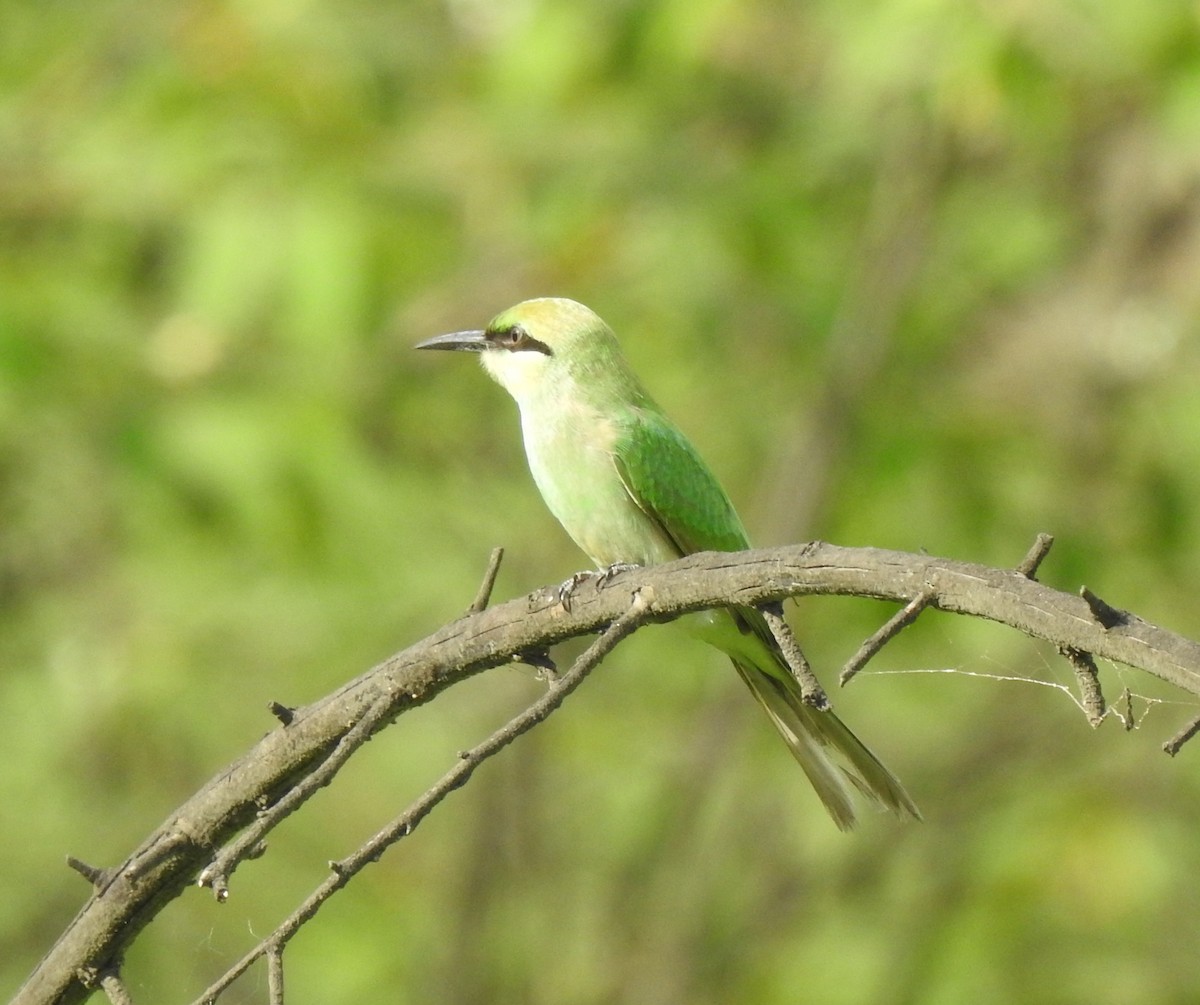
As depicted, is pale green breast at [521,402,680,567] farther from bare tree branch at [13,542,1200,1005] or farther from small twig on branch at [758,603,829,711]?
small twig on branch at [758,603,829,711]

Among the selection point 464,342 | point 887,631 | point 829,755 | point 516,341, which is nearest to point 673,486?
point 516,341

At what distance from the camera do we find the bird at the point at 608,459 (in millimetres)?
3443

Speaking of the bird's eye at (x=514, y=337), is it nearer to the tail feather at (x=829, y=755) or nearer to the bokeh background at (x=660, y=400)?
the bokeh background at (x=660, y=400)

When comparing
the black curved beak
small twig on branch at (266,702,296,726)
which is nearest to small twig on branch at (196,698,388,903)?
small twig on branch at (266,702,296,726)

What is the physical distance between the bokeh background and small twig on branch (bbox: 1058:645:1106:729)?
117 inches

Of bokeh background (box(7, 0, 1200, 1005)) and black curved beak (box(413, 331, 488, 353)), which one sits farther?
bokeh background (box(7, 0, 1200, 1005))

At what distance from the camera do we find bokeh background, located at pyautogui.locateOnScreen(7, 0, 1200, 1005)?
4570 millimetres

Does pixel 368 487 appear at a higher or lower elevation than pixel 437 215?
lower

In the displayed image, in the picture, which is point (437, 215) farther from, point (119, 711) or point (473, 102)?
point (119, 711)

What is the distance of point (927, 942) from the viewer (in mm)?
5684

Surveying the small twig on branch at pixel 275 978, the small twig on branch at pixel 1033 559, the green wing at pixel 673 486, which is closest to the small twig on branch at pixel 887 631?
the small twig on branch at pixel 1033 559

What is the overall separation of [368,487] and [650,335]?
4.40ft

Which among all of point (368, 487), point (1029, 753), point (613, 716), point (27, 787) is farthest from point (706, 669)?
point (27, 787)

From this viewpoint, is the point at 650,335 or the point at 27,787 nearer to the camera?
the point at 650,335
